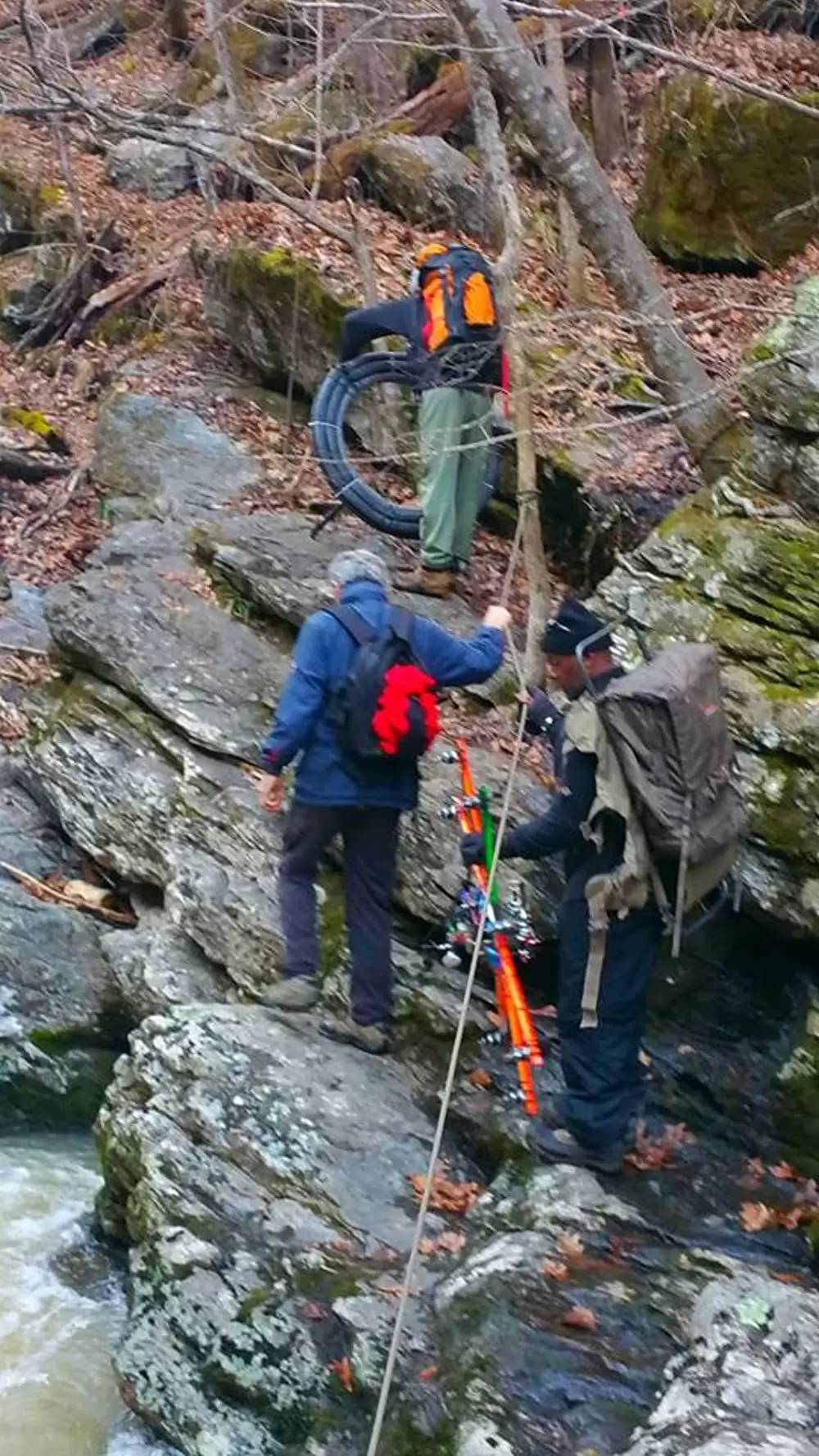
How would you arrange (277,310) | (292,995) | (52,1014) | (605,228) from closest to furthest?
(292,995) < (52,1014) < (605,228) < (277,310)

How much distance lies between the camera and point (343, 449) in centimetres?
1009

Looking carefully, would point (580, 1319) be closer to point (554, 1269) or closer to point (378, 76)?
point (554, 1269)

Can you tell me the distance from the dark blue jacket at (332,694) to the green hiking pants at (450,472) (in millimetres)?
2223

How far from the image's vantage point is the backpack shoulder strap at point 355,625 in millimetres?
6414

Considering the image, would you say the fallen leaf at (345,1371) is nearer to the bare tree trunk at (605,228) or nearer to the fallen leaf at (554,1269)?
the fallen leaf at (554,1269)

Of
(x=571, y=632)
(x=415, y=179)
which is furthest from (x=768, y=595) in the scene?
(x=415, y=179)

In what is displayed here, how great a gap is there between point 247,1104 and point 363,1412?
1537 mm

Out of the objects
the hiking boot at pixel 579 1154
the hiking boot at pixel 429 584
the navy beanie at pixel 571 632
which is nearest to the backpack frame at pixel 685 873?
the navy beanie at pixel 571 632

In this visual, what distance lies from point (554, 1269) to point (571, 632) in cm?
251

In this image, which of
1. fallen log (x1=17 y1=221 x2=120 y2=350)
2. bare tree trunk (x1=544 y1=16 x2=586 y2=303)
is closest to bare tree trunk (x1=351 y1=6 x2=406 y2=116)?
fallen log (x1=17 y1=221 x2=120 y2=350)

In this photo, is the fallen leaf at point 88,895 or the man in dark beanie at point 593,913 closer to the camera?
the man in dark beanie at point 593,913

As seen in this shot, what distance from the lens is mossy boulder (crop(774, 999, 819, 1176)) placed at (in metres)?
6.14


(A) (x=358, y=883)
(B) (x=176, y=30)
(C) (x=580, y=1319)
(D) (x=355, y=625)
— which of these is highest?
(B) (x=176, y=30)

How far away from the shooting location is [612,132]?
631 inches
